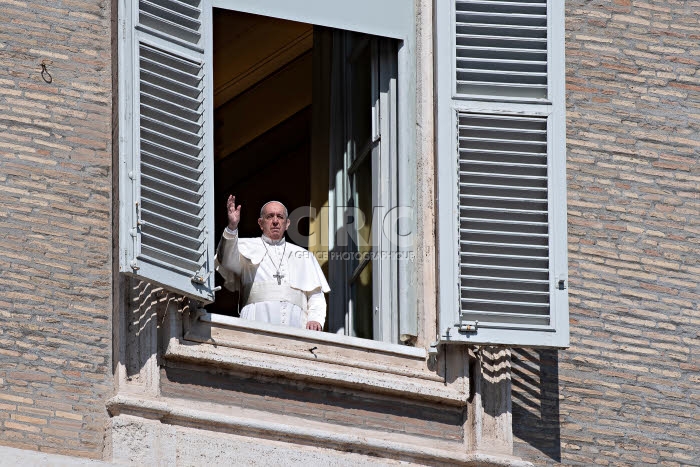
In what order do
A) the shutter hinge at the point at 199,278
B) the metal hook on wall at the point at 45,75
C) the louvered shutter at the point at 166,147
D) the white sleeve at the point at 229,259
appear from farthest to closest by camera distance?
the white sleeve at the point at 229,259 < the metal hook on wall at the point at 45,75 < the shutter hinge at the point at 199,278 < the louvered shutter at the point at 166,147

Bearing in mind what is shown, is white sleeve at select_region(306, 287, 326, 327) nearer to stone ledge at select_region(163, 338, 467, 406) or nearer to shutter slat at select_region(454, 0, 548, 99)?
stone ledge at select_region(163, 338, 467, 406)

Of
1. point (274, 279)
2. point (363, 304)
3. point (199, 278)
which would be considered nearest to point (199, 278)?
point (199, 278)

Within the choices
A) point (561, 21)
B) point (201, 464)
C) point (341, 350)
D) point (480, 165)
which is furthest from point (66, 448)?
point (561, 21)

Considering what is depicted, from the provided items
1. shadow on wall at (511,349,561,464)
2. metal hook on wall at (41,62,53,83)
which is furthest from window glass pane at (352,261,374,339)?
metal hook on wall at (41,62,53,83)

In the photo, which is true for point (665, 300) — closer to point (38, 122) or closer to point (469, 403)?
point (469, 403)

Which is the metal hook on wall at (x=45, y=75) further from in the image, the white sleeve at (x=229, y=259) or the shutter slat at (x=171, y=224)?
the white sleeve at (x=229, y=259)

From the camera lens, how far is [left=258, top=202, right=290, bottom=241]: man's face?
571 inches

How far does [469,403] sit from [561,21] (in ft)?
6.85

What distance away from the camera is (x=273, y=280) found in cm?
1415

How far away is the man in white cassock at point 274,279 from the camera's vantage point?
45.9ft

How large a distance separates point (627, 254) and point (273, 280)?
1877 millimetres

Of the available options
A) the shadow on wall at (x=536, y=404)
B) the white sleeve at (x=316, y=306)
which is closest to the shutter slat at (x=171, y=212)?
the white sleeve at (x=316, y=306)

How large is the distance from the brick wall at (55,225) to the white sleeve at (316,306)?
150 cm

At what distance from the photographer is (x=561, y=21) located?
13.9 metres
